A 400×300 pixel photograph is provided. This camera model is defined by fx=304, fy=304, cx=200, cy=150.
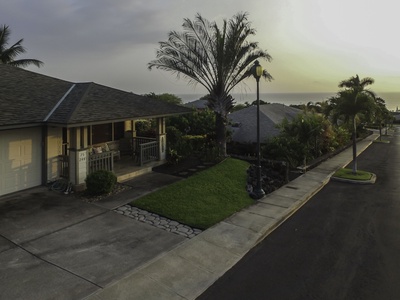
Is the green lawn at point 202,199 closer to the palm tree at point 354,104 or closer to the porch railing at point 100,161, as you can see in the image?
the porch railing at point 100,161

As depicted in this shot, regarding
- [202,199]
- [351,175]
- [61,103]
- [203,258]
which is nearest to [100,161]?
[61,103]

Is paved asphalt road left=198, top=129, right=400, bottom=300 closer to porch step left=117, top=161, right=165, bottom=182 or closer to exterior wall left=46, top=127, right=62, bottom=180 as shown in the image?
porch step left=117, top=161, right=165, bottom=182

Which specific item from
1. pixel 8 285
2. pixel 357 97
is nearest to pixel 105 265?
pixel 8 285

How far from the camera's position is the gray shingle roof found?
433 inches

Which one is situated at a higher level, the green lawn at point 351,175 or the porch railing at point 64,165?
the porch railing at point 64,165

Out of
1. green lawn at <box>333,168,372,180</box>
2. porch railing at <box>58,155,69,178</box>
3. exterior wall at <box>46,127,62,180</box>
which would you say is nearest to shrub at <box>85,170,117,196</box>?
porch railing at <box>58,155,69,178</box>

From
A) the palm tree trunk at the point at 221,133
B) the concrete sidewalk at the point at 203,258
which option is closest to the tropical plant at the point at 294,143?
the palm tree trunk at the point at 221,133

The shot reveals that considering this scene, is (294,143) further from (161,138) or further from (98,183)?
(98,183)

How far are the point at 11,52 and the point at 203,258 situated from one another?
124 ft

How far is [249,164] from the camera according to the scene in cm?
1756

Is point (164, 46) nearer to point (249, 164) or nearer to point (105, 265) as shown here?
point (249, 164)

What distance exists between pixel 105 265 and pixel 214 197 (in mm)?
5852

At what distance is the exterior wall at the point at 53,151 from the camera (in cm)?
1214

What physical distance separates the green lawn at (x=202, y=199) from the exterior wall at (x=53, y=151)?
403 centimetres
